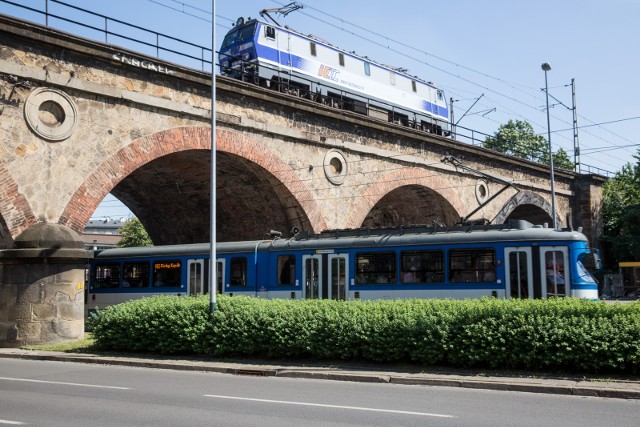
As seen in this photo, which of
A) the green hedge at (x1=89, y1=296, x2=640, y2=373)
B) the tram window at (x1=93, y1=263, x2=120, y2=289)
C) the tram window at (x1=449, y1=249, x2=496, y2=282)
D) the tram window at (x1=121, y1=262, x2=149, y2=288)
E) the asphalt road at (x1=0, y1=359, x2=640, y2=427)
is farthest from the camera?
the tram window at (x1=93, y1=263, x2=120, y2=289)

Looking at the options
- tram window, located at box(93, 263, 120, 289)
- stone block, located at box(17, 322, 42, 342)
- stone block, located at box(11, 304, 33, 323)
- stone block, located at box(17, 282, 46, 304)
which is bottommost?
stone block, located at box(17, 322, 42, 342)

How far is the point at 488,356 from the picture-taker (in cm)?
1205

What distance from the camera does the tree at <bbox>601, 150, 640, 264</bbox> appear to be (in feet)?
137

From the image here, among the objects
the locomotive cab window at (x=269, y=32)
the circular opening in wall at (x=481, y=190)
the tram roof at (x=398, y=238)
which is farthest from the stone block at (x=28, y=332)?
the circular opening in wall at (x=481, y=190)

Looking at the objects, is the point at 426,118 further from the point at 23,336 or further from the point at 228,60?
the point at 23,336

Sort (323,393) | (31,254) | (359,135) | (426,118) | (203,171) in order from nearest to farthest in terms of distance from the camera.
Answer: (323,393), (31,254), (203,171), (359,135), (426,118)

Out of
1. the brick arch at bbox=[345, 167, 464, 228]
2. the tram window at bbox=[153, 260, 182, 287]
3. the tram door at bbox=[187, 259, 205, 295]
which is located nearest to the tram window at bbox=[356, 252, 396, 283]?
the tram door at bbox=[187, 259, 205, 295]

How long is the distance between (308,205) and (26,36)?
1134 centimetres

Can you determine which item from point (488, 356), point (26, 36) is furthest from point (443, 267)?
point (26, 36)

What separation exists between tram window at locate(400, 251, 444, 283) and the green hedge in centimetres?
462

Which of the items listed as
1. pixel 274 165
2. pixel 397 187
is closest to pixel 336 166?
pixel 274 165

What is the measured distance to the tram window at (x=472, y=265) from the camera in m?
17.9

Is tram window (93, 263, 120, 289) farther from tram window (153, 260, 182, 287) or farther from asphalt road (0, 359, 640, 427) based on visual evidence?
asphalt road (0, 359, 640, 427)

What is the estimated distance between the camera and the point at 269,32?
29.0m
